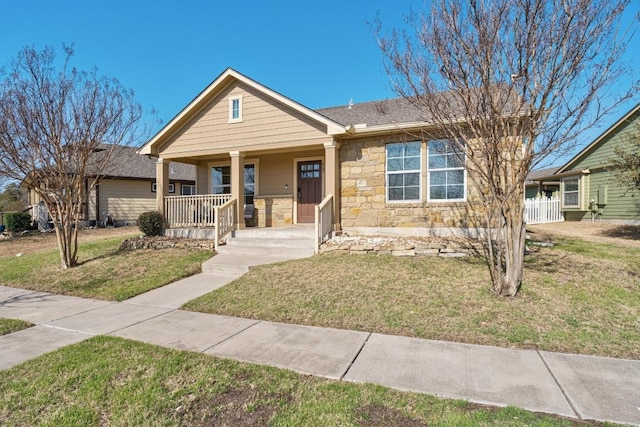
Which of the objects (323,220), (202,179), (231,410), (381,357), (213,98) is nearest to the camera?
(231,410)

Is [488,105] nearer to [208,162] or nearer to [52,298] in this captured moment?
[52,298]

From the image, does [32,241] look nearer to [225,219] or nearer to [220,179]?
[220,179]

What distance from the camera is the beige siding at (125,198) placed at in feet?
69.6

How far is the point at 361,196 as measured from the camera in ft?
34.7

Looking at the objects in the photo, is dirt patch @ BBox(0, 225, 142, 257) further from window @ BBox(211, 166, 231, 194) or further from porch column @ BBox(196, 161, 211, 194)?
window @ BBox(211, 166, 231, 194)

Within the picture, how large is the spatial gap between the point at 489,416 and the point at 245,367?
2198mm

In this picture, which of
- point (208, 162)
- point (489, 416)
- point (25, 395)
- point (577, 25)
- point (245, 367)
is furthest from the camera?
point (208, 162)

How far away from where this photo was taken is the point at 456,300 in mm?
5449

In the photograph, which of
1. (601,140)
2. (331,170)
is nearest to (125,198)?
(331,170)

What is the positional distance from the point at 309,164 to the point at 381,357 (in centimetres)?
939

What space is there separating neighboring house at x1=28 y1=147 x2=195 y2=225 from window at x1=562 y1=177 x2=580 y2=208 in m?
23.7

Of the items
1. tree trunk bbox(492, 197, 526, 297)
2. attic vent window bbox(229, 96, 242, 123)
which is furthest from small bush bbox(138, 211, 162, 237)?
tree trunk bbox(492, 197, 526, 297)

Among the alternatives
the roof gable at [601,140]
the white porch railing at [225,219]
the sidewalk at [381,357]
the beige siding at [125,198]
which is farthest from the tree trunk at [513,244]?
the beige siding at [125,198]

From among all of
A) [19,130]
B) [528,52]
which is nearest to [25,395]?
[528,52]
